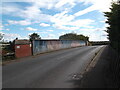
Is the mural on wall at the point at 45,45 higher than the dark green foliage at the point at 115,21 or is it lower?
lower

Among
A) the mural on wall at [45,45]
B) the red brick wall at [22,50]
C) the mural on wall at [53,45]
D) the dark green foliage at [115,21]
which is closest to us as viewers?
the dark green foliage at [115,21]

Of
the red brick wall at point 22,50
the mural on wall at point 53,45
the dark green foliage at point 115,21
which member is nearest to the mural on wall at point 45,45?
the mural on wall at point 53,45

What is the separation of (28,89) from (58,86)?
56.3 inches

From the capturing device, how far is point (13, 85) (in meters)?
8.06

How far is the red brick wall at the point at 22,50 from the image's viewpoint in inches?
852

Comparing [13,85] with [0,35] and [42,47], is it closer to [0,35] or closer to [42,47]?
[0,35]

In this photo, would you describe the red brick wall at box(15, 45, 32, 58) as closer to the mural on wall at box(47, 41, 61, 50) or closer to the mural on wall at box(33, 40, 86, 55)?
the mural on wall at box(33, 40, 86, 55)

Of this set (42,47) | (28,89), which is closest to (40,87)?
(28,89)

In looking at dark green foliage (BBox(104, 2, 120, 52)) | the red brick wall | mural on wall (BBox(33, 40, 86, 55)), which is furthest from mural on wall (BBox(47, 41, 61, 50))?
dark green foliage (BBox(104, 2, 120, 52))

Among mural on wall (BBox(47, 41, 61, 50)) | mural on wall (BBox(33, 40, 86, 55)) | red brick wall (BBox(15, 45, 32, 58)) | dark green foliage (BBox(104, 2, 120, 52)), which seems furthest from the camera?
mural on wall (BBox(47, 41, 61, 50))

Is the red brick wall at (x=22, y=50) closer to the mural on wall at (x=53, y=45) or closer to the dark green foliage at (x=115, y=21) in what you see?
the mural on wall at (x=53, y=45)

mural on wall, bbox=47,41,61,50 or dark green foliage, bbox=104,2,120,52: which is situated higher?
dark green foliage, bbox=104,2,120,52

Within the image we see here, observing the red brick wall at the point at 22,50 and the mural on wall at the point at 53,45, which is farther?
the mural on wall at the point at 53,45

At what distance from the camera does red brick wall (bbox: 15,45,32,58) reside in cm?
2165
